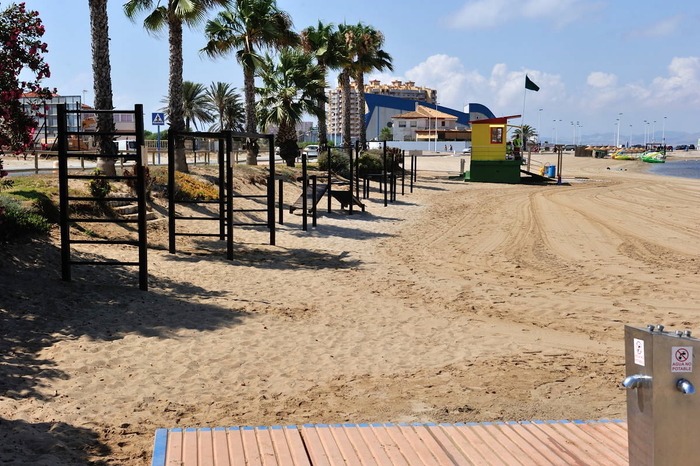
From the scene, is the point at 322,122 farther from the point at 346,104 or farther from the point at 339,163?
the point at 346,104

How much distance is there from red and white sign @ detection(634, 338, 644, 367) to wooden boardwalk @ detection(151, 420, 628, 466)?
115cm

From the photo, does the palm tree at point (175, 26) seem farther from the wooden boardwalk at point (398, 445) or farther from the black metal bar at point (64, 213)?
the wooden boardwalk at point (398, 445)

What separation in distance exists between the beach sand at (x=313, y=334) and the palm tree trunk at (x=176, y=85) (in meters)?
5.63

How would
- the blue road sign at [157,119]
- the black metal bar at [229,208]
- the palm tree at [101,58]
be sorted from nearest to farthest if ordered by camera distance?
the black metal bar at [229,208] → the palm tree at [101,58] → the blue road sign at [157,119]

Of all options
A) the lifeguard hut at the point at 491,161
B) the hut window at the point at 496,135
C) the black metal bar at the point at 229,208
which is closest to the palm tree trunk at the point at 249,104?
the black metal bar at the point at 229,208

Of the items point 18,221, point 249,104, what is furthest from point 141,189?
point 249,104

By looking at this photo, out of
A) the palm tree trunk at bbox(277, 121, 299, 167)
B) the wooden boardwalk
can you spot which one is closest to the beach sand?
the wooden boardwalk

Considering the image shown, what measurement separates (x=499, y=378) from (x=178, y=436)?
11.0 ft

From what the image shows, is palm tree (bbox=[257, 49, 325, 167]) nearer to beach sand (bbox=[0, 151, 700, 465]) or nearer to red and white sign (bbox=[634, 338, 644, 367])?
beach sand (bbox=[0, 151, 700, 465])

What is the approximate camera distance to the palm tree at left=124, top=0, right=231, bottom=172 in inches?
757

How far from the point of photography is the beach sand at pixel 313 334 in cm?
571

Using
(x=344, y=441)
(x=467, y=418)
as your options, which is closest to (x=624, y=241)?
(x=467, y=418)

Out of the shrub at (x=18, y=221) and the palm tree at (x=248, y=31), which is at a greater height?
the palm tree at (x=248, y=31)

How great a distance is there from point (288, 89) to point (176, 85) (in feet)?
28.7
